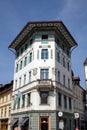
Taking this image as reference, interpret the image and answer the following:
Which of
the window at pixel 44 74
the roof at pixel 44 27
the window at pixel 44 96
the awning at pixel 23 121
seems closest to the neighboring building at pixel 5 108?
the awning at pixel 23 121

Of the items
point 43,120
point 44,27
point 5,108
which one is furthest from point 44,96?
point 5,108

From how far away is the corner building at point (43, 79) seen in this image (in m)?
31.2

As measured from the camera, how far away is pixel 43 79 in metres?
32.3

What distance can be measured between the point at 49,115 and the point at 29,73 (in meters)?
7.88

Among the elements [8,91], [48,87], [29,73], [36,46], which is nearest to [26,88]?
[29,73]

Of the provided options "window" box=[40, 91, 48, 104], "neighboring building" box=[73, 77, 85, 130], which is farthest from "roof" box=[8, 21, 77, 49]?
"neighboring building" box=[73, 77, 85, 130]

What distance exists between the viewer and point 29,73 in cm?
3503

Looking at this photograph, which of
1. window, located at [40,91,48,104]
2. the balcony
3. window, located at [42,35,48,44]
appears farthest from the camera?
window, located at [42,35,48,44]

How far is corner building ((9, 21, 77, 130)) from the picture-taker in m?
31.2

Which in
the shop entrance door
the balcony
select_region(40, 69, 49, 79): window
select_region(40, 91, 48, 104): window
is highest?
select_region(40, 69, 49, 79): window

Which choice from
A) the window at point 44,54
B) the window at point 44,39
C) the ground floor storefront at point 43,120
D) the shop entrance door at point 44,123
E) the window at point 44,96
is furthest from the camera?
the window at point 44,39

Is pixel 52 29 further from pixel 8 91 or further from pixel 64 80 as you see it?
pixel 8 91

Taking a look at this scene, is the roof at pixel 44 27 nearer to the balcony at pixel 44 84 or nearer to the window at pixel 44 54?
the window at pixel 44 54

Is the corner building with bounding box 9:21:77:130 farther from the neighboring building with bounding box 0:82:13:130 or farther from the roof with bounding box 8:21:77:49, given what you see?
the neighboring building with bounding box 0:82:13:130
